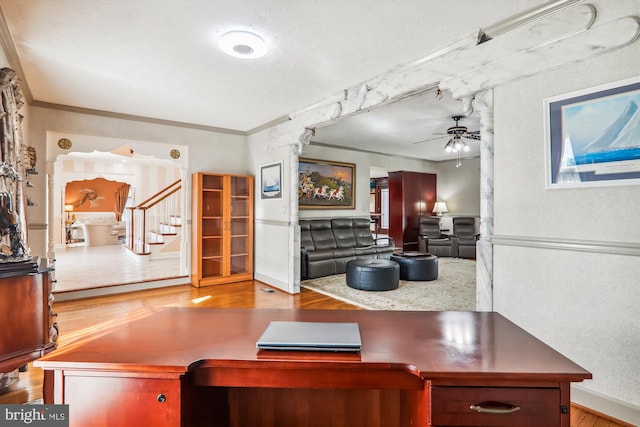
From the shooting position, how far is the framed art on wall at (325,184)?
21.1 ft

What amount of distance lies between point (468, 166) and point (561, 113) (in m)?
6.94

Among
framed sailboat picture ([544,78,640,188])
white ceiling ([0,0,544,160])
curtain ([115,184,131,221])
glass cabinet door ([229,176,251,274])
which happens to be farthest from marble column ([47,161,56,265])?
curtain ([115,184,131,221])

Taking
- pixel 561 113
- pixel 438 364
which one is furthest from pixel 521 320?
pixel 438 364

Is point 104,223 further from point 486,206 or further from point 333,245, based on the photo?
point 486,206

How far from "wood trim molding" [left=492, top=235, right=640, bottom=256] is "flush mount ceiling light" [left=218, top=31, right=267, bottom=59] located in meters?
2.39

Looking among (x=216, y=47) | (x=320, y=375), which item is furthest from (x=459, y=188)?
(x=320, y=375)

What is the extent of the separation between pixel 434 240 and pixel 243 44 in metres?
6.55

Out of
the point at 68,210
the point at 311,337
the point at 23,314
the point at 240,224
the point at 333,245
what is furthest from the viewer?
the point at 68,210

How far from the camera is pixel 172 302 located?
416 cm

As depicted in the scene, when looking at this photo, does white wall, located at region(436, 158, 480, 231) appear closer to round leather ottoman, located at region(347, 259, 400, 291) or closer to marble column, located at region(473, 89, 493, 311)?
round leather ottoman, located at region(347, 259, 400, 291)

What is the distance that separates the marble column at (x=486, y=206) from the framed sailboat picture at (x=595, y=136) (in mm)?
393

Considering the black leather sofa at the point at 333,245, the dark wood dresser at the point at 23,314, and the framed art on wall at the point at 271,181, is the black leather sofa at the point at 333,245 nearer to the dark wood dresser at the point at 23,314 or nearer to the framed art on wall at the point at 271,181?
the framed art on wall at the point at 271,181

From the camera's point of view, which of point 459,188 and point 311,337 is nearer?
point 311,337

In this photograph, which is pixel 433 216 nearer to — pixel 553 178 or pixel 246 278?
pixel 246 278
